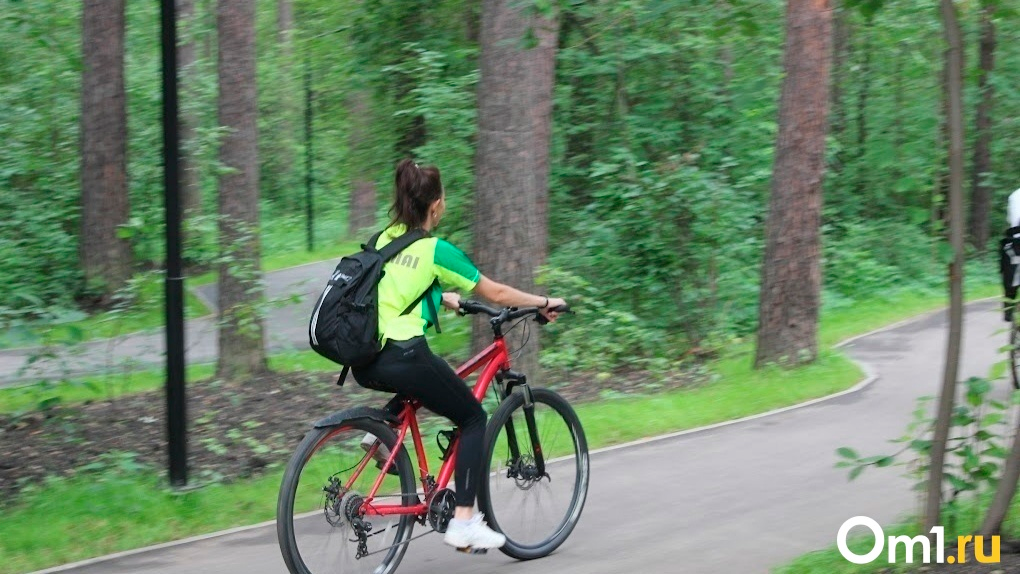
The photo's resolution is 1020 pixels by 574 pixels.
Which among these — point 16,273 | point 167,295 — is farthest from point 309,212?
point 167,295

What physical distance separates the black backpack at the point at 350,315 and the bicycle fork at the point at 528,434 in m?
0.99

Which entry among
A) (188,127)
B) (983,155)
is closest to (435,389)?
(188,127)

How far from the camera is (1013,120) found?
25.5 metres

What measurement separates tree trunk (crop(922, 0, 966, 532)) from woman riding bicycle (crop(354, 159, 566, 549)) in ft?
6.50

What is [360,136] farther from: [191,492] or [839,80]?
[839,80]

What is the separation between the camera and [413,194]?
5852mm

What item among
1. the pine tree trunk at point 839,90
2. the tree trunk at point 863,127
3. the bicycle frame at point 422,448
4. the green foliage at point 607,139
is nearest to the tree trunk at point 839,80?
the pine tree trunk at point 839,90

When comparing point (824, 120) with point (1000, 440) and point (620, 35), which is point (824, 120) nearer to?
point (620, 35)

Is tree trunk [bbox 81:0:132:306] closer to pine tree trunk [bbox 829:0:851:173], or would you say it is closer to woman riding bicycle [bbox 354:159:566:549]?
pine tree trunk [bbox 829:0:851:173]

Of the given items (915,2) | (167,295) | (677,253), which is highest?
(915,2)

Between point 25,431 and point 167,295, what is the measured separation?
11.8 feet

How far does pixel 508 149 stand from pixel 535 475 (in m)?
5.24

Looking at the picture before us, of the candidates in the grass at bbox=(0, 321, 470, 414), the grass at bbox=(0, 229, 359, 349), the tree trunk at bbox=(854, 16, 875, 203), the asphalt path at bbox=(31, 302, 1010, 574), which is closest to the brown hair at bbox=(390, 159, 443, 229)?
the asphalt path at bbox=(31, 302, 1010, 574)

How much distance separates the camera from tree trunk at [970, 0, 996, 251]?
24.8m
